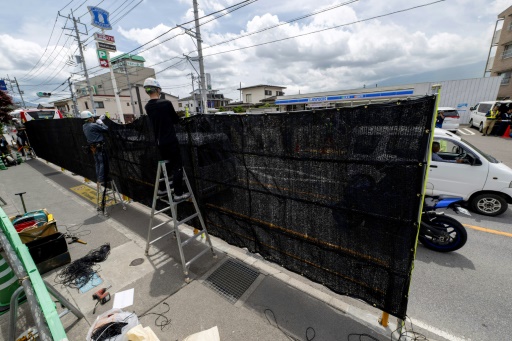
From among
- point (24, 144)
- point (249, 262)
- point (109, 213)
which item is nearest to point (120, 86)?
point (24, 144)

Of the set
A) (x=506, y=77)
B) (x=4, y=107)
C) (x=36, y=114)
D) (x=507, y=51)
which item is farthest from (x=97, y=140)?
(x=507, y=51)

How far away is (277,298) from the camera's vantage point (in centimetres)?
282

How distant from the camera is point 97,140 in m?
5.52

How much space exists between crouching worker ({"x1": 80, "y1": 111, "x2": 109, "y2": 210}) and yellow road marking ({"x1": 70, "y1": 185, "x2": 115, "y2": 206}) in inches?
35.3

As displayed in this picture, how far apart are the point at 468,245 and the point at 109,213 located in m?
7.76

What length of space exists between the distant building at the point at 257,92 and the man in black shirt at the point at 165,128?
58.7 metres

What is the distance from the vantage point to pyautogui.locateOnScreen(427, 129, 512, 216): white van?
15.0ft

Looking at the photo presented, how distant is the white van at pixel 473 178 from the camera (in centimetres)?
458

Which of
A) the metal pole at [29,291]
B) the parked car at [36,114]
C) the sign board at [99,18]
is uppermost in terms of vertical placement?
the sign board at [99,18]

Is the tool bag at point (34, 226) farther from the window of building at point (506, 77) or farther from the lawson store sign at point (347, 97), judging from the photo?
the window of building at point (506, 77)

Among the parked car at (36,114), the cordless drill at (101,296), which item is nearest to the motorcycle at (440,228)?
the cordless drill at (101,296)

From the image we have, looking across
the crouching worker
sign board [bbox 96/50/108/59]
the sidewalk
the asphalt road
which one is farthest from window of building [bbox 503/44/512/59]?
sign board [bbox 96/50/108/59]

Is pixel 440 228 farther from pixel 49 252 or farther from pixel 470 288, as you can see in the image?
pixel 49 252

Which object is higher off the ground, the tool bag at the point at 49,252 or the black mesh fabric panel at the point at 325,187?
Answer: the black mesh fabric panel at the point at 325,187
